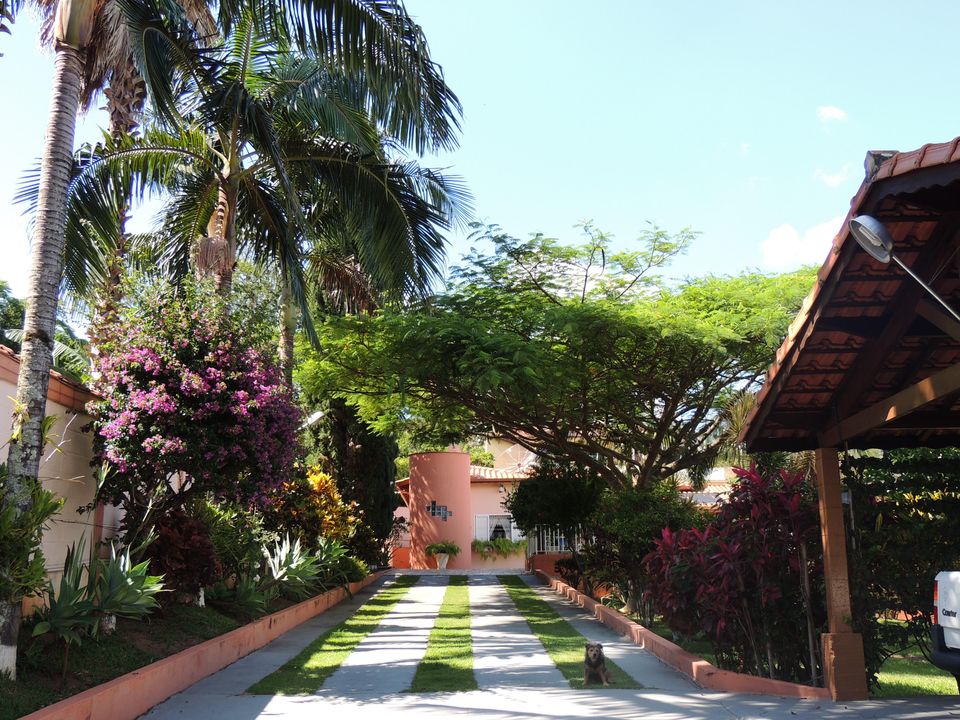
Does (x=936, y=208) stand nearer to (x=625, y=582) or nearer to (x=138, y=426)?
(x=138, y=426)

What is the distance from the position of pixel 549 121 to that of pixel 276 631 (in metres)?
10.3

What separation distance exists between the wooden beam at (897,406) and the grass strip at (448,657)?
4480 mm

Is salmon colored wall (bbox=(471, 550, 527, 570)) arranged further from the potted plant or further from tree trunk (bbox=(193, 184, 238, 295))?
tree trunk (bbox=(193, 184, 238, 295))

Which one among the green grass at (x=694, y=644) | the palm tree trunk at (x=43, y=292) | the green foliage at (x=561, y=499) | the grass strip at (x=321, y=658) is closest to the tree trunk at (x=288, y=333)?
the grass strip at (x=321, y=658)

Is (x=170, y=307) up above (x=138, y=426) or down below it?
above

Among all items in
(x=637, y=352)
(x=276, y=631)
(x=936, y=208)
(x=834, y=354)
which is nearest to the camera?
(x=936, y=208)

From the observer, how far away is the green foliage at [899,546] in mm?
7914

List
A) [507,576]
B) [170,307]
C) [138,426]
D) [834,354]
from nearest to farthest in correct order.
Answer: [834,354]
[138,426]
[170,307]
[507,576]

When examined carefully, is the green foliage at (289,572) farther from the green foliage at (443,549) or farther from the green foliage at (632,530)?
the green foliage at (443,549)

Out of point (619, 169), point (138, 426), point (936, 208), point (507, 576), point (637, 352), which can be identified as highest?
point (619, 169)

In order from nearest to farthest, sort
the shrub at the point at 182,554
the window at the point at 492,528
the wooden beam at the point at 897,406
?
the wooden beam at the point at 897,406 → the shrub at the point at 182,554 → the window at the point at 492,528

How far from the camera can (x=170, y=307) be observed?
10.4 m

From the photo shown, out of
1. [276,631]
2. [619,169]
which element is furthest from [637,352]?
[276,631]

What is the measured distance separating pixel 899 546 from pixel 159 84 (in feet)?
31.3
